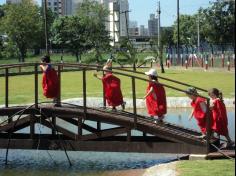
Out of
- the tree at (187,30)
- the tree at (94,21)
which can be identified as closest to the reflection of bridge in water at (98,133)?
the tree at (94,21)

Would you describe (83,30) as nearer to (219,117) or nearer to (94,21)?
(94,21)

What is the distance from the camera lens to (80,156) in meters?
16.9

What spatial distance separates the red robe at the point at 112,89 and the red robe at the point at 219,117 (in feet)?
10.1

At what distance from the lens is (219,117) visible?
13.6 metres

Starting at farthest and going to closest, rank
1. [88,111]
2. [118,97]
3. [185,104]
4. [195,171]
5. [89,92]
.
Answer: [89,92], [185,104], [118,97], [88,111], [195,171]

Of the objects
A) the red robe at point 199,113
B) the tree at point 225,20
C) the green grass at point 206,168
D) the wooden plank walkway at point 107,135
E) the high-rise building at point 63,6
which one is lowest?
the green grass at point 206,168

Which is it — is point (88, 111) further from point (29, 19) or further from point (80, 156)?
point (29, 19)

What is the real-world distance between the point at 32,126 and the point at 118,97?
7.94ft

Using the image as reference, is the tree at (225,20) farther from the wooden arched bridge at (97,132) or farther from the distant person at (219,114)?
the wooden arched bridge at (97,132)

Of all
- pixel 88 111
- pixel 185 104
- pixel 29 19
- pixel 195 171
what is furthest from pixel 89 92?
pixel 29 19

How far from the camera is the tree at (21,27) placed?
81.8 metres

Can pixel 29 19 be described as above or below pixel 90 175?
above

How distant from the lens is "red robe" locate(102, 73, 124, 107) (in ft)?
51.2

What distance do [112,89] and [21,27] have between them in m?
68.1
